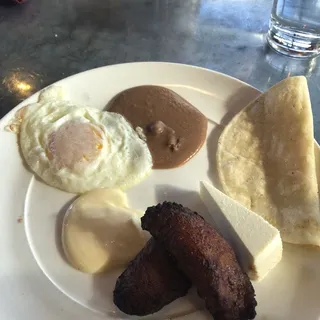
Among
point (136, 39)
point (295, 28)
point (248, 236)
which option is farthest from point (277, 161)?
point (136, 39)

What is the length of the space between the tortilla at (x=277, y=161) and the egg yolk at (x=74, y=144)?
62cm

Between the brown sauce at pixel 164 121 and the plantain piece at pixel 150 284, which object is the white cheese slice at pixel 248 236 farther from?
the brown sauce at pixel 164 121

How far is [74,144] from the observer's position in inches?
85.5

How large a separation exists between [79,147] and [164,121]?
0.48 meters

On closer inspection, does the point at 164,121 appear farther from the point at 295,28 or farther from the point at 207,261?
the point at 295,28

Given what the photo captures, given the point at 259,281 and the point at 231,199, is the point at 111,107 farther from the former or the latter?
the point at 259,281

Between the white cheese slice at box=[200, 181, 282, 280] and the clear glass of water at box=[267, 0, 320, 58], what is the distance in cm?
142

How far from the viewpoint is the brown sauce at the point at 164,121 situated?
7.43 feet

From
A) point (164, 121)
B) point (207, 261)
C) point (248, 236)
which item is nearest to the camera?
point (207, 261)

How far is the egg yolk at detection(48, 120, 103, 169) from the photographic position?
2135 mm

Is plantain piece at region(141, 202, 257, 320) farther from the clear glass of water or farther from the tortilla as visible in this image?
the clear glass of water

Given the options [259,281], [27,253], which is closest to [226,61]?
[259,281]

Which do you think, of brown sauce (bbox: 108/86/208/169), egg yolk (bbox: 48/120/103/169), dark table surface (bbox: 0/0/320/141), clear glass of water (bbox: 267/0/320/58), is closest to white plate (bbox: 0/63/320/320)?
brown sauce (bbox: 108/86/208/169)

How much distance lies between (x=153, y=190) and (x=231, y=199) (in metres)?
0.38
